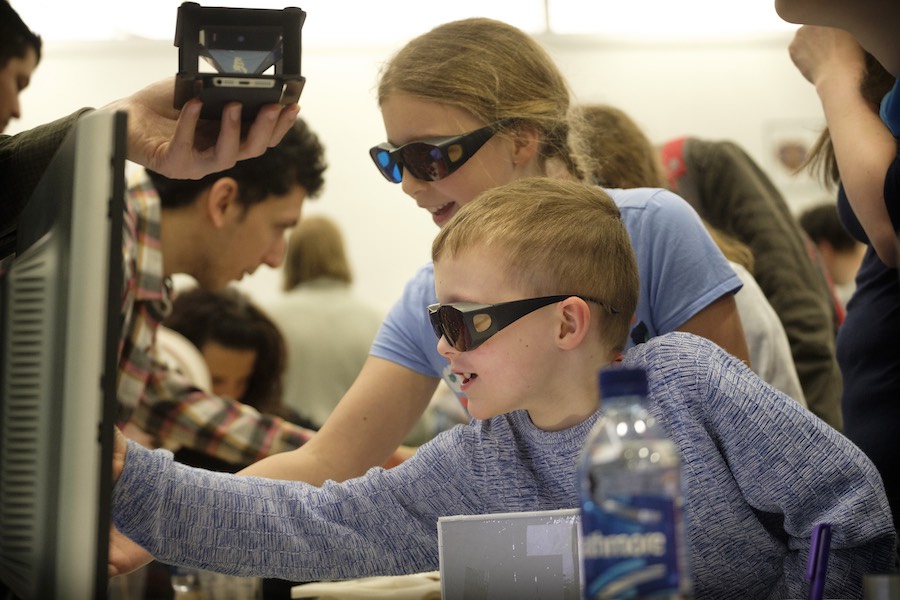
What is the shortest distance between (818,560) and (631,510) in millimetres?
423

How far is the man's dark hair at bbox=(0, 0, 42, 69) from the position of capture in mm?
2383

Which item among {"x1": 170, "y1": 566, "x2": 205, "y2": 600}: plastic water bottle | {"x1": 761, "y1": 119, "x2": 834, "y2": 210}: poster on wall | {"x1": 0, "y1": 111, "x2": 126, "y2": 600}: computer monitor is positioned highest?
{"x1": 761, "y1": 119, "x2": 834, "y2": 210}: poster on wall

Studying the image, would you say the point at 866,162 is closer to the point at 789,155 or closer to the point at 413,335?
the point at 413,335

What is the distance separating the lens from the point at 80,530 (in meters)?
0.95

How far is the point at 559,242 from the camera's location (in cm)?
151

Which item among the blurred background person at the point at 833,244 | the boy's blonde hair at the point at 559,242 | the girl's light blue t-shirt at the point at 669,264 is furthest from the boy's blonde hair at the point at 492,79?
the blurred background person at the point at 833,244

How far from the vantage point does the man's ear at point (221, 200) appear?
9.41 feet

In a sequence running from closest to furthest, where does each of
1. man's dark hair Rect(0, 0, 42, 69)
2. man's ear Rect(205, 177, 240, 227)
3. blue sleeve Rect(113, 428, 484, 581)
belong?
blue sleeve Rect(113, 428, 484, 581), man's dark hair Rect(0, 0, 42, 69), man's ear Rect(205, 177, 240, 227)

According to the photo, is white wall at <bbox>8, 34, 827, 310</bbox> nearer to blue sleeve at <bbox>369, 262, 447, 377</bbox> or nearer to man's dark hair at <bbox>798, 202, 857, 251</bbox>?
man's dark hair at <bbox>798, 202, 857, 251</bbox>

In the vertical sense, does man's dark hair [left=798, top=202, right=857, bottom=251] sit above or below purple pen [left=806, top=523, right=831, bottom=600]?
above

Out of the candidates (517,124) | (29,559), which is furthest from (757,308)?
(29,559)

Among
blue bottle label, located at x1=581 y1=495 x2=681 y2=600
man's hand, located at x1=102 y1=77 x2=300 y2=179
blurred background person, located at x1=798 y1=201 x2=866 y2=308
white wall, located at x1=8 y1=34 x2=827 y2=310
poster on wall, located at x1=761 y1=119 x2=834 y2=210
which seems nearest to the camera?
blue bottle label, located at x1=581 y1=495 x2=681 y2=600

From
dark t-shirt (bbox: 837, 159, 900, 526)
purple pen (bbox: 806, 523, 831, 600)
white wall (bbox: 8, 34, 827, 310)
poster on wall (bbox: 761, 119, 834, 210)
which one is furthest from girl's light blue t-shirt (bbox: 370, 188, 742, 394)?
poster on wall (bbox: 761, 119, 834, 210)

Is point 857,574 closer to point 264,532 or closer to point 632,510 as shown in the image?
point 632,510
